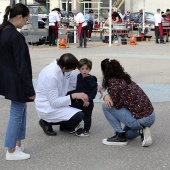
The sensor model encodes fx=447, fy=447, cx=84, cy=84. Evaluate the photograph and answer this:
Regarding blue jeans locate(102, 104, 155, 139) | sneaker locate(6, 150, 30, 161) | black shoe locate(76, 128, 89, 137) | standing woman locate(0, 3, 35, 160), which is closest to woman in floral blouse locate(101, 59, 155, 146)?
blue jeans locate(102, 104, 155, 139)

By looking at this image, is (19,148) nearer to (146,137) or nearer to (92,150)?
(92,150)

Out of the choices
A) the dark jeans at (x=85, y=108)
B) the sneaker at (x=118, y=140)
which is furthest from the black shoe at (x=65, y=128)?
the sneaker at (x=118, y=140)

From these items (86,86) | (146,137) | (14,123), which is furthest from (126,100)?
(14,123)

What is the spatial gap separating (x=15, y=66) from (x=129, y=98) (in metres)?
1.41

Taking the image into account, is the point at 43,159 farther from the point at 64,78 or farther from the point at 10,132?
the point at 64,78

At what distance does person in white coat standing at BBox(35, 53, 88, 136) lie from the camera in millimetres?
5207

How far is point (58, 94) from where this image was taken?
541cm

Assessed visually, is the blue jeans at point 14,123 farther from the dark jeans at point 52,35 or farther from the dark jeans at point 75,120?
the dark jeans at point 52,35

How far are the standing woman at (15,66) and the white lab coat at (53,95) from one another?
2.14 ft

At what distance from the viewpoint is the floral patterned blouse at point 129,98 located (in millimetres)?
5086

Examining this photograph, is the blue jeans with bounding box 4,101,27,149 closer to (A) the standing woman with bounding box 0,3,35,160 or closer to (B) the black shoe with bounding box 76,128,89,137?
(A) the standing woman with bounding box 0,3,35,160

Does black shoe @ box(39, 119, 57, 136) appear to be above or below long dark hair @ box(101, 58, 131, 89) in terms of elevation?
below

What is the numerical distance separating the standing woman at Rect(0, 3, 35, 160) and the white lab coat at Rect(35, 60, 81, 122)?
653 millimetres

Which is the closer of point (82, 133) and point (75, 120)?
point (75, 120)
